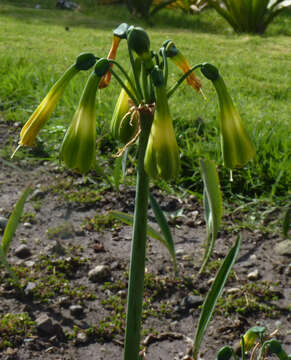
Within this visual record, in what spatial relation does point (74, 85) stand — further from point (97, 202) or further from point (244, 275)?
point (244, 275)

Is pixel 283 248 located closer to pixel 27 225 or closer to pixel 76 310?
pixel 76 310

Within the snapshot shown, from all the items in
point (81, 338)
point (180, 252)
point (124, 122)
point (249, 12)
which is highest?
point (249, 12)

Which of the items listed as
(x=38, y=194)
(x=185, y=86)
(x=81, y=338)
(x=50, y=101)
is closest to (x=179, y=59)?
(x=50, y=101)

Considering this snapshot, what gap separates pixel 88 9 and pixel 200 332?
9.33 m

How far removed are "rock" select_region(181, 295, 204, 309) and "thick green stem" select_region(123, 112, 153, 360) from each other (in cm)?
88

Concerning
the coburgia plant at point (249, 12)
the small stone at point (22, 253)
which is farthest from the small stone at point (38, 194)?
the coburgia plant at point (249, 12)

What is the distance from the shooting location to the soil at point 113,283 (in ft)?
Answer: 6.70

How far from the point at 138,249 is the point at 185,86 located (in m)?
3.74

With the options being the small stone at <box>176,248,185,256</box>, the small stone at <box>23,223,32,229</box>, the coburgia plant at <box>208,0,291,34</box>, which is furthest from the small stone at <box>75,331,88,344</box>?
the coburgia plant at <box>208,0,291,34</box>

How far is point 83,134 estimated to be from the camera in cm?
117

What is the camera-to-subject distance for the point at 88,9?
1006 cm

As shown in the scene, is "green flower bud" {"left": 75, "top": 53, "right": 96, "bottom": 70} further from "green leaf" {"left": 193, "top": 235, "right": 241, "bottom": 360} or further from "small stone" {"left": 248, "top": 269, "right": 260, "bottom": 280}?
"small stone" {"left": 248, "top": 269, "right": 260, "bottom": 280}

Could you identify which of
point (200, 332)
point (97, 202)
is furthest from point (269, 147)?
point (200, 332)

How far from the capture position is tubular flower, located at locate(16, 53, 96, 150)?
123 cm
